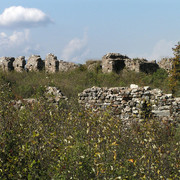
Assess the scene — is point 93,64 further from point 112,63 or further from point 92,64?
point 112,63

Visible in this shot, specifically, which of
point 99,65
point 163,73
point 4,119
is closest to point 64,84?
point 99,65

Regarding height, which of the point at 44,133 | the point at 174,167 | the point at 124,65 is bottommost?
the point at 174,167

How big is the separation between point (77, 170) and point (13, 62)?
24793 millimetres

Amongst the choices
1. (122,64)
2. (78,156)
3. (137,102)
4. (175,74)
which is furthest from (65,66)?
(78,156)

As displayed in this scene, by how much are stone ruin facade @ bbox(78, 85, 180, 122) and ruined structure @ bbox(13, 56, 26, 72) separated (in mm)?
14185

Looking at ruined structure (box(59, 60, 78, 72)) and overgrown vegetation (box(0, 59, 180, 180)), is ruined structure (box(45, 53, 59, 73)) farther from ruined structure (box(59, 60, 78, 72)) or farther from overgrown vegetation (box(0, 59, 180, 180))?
overgrown vegetation (box(0, 59, 180, 180))

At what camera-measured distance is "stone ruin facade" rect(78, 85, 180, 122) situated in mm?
13519

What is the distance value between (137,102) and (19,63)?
1669 centimetres

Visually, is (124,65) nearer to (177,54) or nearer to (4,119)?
(177,54)

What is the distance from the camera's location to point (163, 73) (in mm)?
25203

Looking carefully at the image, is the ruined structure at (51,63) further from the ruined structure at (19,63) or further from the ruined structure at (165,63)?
the ruined structure at (165,63)

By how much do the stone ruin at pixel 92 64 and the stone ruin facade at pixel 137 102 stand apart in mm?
10492

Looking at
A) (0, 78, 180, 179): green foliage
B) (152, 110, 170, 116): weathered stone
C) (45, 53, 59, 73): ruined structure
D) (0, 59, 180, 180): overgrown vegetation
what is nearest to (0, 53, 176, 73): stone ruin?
(45, 53, 59, 73): ruined structure

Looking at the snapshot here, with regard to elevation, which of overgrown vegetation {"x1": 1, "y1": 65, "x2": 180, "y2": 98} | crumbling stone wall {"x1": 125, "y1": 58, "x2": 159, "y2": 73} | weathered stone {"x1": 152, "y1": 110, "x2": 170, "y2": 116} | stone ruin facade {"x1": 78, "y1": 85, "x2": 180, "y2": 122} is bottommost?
weathered stone {"x1": 152, "y1": 110, "x2": 170, "y2": 116}
